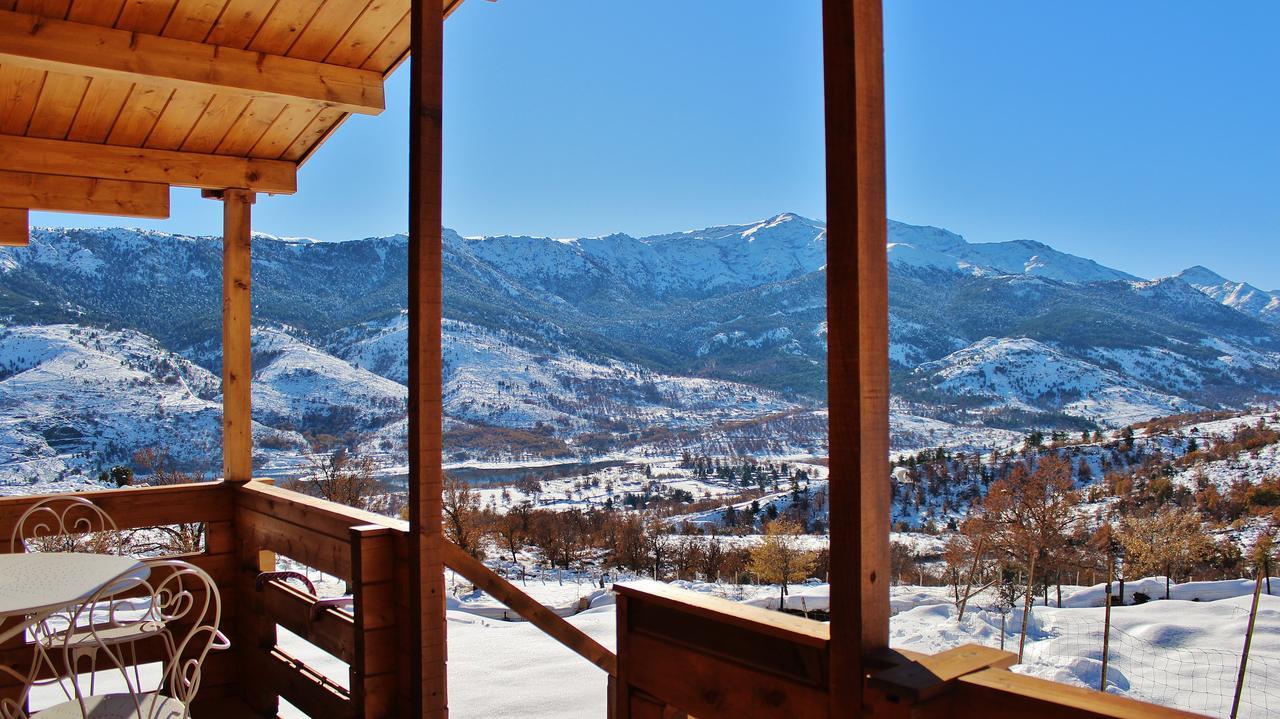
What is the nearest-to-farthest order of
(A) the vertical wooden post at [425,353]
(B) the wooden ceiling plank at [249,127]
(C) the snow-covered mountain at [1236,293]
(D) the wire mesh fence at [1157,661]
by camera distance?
(A) the vertical wooden post at [425,353]
(B) the wooden ceiling plank at [249,127]
(D) the wire mesh fence at [1157,661]
(C) the snow-covered mountain at [1236,293]

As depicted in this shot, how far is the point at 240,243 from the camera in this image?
3.10m

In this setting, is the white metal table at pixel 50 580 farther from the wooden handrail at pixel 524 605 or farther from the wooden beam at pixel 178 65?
the wooden beam at pixel 178 65

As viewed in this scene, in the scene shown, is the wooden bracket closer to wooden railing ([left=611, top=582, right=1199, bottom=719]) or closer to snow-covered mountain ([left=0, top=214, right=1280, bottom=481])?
wooden railing ([left=611, top=582, right=1199, bottom=719])

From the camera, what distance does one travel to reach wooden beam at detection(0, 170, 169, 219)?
308 cm

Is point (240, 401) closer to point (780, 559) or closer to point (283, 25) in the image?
point (283, 25)

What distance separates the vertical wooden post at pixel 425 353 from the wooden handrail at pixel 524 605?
0.09 m

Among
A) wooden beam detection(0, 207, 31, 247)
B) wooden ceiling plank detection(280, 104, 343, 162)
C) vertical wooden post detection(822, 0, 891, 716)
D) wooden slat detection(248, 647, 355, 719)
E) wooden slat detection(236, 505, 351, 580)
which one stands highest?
wooden ceiling plank detection(280, 104, 343, 162)

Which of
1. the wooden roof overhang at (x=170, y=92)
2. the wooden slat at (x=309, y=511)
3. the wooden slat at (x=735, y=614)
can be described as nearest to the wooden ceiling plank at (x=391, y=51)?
the wooden roof overhang at (x=170, y=92)

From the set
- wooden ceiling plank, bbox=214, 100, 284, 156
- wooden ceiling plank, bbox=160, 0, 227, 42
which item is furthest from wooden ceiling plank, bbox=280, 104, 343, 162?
wooden ceiling plank, bbox=160, 0, 227, 42

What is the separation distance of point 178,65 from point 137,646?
70.8 inches

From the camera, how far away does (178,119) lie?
282 centimetres

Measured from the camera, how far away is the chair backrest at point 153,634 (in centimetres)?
144

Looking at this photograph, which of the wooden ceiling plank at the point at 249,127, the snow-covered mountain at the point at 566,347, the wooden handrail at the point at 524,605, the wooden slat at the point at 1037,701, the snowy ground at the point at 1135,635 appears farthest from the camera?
the snow-covered mountain at the point at 566,347

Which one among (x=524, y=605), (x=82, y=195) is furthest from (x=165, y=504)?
(x=524, y=605)
